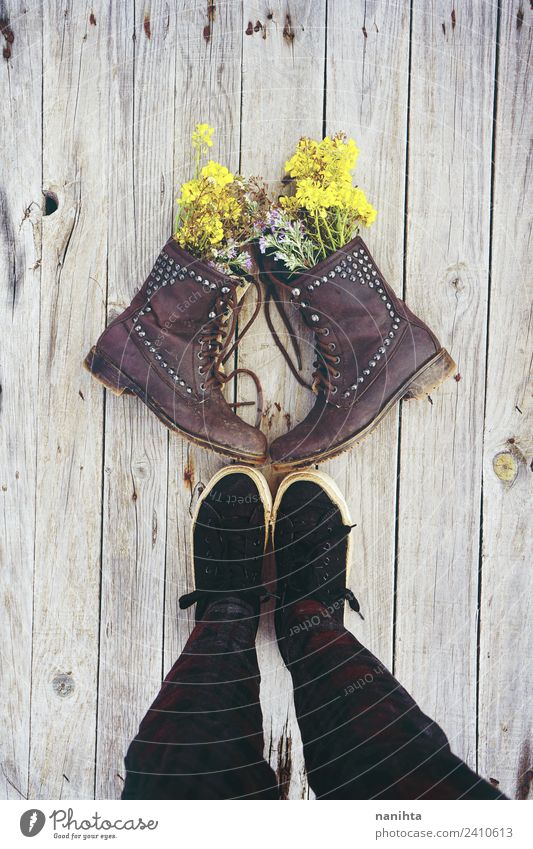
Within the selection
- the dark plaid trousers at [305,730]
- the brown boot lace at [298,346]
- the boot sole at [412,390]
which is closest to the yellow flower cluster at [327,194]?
the brown boot lace at [298,346]

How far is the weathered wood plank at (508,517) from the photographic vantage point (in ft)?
3.39

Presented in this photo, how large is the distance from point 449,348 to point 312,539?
43 cm

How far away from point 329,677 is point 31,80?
1158 mm

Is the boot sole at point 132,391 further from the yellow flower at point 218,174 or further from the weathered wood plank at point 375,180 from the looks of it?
the yellow flower at point 218,174

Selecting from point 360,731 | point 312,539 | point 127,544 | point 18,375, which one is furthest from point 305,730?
point 18,375

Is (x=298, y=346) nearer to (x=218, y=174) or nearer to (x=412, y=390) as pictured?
(x=412, y=390)

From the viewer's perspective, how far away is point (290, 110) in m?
1.01

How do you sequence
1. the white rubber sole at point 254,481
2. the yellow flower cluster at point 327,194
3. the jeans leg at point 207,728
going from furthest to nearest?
1. the white rubber sole at point 254,481
2. the yellow flower cluster at point 327,194
3. the jeans leg at point 207,728

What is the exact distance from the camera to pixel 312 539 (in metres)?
1.02

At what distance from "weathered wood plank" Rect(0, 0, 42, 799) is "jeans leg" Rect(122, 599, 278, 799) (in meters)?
0.34

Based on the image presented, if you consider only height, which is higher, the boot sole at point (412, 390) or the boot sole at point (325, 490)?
the boot sole at point (412, 390)

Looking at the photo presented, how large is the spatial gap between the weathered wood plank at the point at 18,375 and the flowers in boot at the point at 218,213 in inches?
12.0
